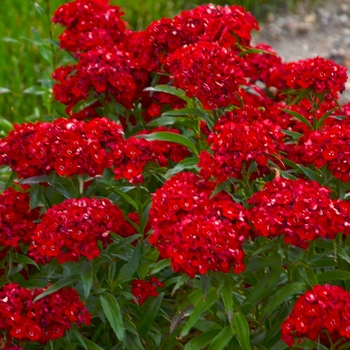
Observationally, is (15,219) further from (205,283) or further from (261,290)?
(261,290)

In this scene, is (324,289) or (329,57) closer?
(324,289)

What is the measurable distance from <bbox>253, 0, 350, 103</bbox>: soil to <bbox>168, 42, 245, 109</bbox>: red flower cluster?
3310 mm

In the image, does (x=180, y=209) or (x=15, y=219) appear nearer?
(x=180, y=209)

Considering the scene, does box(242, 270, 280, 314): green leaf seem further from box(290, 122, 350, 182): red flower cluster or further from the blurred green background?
the blurred green background

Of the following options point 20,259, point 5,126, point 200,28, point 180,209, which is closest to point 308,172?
point 180,209

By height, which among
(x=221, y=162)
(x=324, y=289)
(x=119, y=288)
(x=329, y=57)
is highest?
(x=221, y=162)

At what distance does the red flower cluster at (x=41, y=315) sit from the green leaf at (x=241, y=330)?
467 millimetres

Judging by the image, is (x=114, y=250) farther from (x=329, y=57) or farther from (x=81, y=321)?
(x=329, y=57)

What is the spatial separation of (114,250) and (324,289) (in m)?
0.76

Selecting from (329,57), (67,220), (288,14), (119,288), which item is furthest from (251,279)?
(288,14)

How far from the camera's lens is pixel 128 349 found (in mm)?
2842

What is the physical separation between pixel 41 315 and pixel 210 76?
981mm

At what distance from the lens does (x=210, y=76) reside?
2.83 meters

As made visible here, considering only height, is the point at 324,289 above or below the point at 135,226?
above
